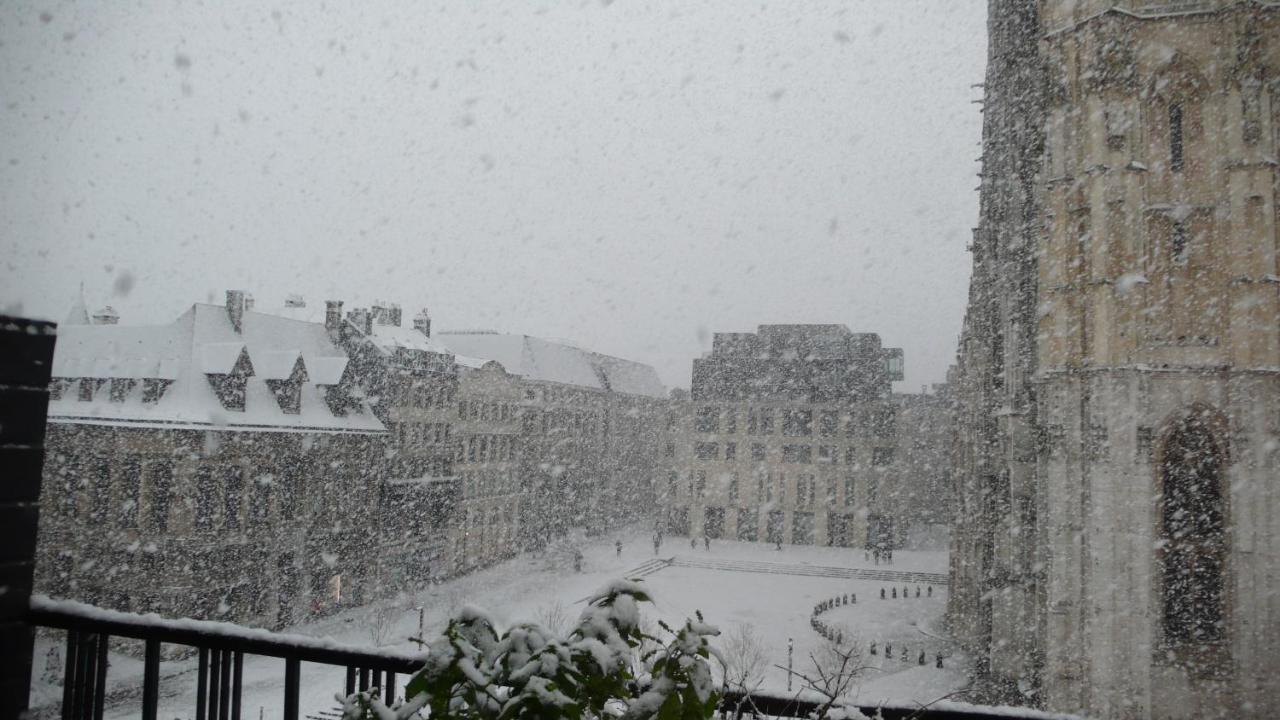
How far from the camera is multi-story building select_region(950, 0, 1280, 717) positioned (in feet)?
43.1

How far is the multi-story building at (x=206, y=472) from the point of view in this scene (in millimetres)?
17953

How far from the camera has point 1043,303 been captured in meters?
15.2

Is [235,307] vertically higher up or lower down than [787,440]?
higher up

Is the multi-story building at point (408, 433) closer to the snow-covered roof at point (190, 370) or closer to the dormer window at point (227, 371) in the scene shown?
Result: the snow-covered roof at point (190, 370)

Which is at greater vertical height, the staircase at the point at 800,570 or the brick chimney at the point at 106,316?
the brick chimney at the point at 106,316

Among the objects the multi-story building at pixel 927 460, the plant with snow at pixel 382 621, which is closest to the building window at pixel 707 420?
the multi-story building at pixel 927 460

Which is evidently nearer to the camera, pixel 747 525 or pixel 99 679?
pixel 99 679

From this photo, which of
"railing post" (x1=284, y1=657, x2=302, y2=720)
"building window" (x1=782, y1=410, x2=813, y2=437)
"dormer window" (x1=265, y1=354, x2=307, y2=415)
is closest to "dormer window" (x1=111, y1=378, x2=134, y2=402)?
"dormer window" (x1=265, y1=354, x2=307, y2=415)

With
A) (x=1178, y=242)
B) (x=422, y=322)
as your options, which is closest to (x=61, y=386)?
(x=422, y=322)

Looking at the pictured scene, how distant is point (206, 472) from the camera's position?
19609 millimetres

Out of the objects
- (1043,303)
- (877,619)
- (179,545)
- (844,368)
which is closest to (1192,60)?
(1043,303)

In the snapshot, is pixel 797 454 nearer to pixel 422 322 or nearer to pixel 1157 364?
pixel 422 322

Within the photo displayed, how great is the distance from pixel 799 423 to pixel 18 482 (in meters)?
39.9

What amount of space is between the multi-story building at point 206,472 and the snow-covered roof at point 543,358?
12.7 m
